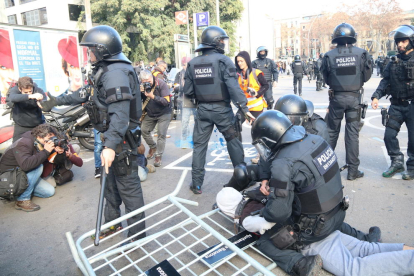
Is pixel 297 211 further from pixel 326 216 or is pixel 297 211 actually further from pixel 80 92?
pixel 80 92

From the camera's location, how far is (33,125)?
193 inches

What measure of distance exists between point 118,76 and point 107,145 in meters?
0.56

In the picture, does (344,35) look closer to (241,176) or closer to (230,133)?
(230,133)

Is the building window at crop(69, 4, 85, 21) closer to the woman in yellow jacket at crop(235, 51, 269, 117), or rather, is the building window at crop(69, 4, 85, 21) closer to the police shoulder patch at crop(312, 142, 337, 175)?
the woman in yellow jacket at crop(235, 51, 269, 117)

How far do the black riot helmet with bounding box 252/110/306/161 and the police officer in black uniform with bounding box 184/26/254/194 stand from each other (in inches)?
60.6

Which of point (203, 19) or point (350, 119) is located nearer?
point (350, 119)

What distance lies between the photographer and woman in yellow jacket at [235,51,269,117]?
17.6ft

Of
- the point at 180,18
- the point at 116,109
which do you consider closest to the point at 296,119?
the point at 116,109

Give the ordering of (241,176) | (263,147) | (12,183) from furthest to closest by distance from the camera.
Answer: (12,183), (241,176), (263,147)

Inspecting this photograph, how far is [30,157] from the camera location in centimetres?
411

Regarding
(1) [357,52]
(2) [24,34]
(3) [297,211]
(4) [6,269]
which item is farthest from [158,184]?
(2) [24,34]

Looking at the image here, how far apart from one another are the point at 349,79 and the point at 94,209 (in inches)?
143

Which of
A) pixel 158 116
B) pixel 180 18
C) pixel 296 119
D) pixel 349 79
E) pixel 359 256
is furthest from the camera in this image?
pixel 180 18

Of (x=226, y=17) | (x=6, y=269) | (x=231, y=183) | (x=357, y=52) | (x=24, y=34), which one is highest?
(x=226, y=17)
